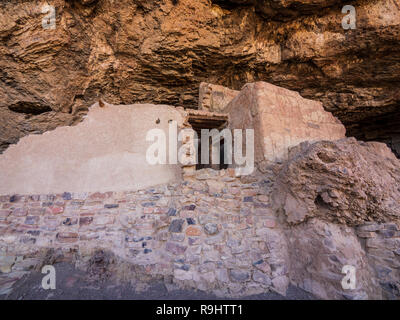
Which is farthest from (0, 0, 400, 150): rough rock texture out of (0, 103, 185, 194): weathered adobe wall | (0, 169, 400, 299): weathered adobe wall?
(0, 169, 400, 299): weathered adobe wall

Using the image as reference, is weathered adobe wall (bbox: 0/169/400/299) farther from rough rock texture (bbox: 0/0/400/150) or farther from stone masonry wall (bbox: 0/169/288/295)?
rough rock texture (bbox: 0/0/400/150)

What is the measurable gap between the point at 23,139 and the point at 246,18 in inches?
188

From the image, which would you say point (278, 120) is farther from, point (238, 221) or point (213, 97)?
point (213, 97)

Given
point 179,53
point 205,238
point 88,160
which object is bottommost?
point 205,238

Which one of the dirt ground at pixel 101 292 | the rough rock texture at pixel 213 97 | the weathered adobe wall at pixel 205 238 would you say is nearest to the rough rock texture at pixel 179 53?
the rough rock texture at pixel 213 97

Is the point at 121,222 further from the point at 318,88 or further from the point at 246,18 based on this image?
the point at 318,88

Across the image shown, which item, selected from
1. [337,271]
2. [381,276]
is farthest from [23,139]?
Answer: [381,276]

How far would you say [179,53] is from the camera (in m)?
4.60

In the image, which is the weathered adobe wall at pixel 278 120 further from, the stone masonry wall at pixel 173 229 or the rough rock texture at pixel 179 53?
the rough rock texture at pixel 179 53

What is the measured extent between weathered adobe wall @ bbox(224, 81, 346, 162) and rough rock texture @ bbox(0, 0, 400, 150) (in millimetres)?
1770

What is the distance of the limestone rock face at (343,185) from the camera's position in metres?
2.20

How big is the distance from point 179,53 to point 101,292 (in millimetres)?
4327

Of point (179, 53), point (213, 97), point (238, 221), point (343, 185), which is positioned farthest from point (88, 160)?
point (343, 185)

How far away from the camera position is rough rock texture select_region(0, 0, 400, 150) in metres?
3.86
